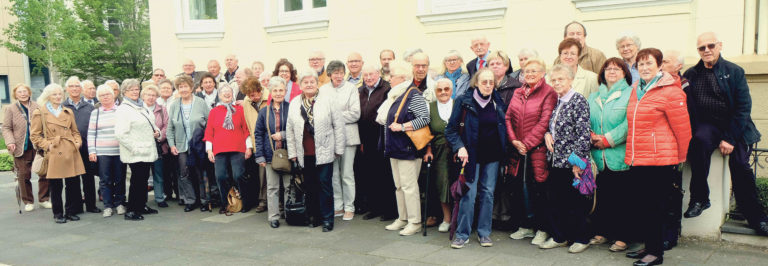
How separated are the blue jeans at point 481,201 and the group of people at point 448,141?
0.02 m

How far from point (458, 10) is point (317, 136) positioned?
3969 mm

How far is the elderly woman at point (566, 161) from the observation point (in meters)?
5.23

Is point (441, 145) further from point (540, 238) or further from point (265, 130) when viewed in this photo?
point (265, 130)

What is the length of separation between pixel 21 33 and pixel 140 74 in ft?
17.8

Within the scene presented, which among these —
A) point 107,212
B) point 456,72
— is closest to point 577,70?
point 456,72

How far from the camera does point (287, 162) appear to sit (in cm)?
665

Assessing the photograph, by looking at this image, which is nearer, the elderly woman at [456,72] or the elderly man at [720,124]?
the elderly man at [720,124]

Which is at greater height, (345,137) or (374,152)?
(345,137)

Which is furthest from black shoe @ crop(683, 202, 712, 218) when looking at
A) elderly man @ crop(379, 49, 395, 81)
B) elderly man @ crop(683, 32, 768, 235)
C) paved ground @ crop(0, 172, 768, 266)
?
elderly man @ crop(379, 49, 395, 81)

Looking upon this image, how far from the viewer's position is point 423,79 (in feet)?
21.4

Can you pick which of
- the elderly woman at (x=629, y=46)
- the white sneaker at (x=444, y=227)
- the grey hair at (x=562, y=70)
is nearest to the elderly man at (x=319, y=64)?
the white sneaker at (x=444, y=227)

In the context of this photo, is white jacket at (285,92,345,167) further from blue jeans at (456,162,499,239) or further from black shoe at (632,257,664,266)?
black shoe at (632,257,664,266)

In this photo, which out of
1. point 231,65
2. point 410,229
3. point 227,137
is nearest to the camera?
point 410,229

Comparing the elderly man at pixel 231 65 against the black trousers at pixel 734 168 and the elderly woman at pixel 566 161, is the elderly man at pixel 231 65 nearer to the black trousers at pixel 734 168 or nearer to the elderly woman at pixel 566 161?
the elderly woman at pixel 566 161
